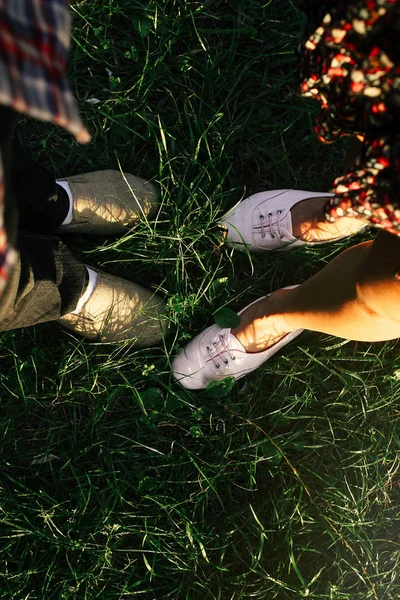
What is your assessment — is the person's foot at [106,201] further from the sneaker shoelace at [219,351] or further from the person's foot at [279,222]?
the sneaker shoelace at [219,351]

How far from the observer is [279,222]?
1836 millimetres

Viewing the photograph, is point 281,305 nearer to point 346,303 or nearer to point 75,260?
point 346,303

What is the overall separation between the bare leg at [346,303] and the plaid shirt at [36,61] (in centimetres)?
72

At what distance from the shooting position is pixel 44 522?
1.80 m

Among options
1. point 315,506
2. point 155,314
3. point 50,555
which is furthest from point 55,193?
point 315,506

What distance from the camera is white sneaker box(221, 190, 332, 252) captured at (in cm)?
184

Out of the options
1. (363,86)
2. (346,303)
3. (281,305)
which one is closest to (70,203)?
(281,305)

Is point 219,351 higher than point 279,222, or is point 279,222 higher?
point 279,222

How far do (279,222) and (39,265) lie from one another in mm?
853

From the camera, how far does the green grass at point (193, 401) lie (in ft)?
5.86

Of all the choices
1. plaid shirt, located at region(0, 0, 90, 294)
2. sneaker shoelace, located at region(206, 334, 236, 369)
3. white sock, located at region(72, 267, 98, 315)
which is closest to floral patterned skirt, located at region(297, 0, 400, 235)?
plaid shirt, located at region(0, 0, 90, 294)

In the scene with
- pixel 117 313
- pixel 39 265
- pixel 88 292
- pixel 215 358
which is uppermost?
pixel 39 265

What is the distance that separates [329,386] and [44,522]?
1.13 metres

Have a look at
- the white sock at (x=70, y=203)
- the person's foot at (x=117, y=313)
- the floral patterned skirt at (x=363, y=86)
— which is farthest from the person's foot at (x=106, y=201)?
the floral patterned skirt at (x=363, y=86)
